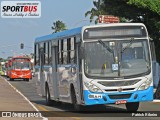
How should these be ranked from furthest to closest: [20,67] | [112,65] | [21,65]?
[20,67] → [21,65] → [112,65]

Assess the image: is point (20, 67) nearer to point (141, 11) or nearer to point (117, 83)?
point (141, 11)

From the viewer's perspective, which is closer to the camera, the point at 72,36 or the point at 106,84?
the point at 106,84

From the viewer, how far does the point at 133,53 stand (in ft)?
60.6

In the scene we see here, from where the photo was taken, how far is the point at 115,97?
1816 centimetres

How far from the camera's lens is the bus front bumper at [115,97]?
709 inches

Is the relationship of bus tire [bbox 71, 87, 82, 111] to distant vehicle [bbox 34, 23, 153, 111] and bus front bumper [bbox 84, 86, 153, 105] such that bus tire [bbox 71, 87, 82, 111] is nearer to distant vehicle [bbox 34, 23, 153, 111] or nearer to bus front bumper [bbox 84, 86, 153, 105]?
distant vehicle [bbox 34, 23, 153, 111]

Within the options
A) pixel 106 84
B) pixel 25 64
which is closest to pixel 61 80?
pixel 106 84

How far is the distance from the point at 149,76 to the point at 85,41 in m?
2.44

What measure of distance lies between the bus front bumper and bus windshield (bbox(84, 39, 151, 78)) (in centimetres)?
61

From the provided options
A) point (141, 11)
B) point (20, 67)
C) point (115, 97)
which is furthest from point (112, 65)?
point (20, 67)

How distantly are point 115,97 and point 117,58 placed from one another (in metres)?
1.30

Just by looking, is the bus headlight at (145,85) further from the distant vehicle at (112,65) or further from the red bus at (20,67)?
the red bus at (20,67)

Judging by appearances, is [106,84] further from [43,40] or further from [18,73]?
[18,73]

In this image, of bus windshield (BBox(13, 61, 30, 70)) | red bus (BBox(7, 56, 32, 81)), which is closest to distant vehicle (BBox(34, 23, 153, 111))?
red bus (BBox(7, 56, 32, 81))
